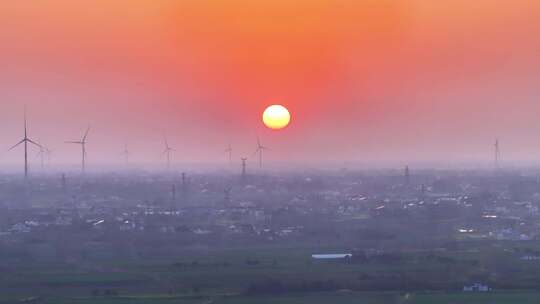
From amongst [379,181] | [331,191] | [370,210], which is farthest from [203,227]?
[379,181]

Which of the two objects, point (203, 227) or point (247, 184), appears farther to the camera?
point (247, 184)

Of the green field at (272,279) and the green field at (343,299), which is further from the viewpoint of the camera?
the green field at (272,279)

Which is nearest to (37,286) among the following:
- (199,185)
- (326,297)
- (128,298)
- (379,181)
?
(128,298)

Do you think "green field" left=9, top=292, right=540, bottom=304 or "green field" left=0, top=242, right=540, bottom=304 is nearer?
"green field" left=9, top=292, right=540, bottom=304

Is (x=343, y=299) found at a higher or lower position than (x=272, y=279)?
lower

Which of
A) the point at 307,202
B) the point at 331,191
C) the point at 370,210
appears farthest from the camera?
the point at 331,191

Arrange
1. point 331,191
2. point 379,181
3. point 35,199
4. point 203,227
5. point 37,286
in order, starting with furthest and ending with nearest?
point 379,181, point 331,191, point 35,199, point 203,227, point 37,286

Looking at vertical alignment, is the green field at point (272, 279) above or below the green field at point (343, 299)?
above

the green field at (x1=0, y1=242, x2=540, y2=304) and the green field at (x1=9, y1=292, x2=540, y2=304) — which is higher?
the green field at (x1=0, y1=242, x2=540, y2=304)

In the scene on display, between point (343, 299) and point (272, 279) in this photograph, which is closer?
point (343, 299)

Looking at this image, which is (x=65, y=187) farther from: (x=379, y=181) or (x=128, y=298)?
(x=128, y=298)
